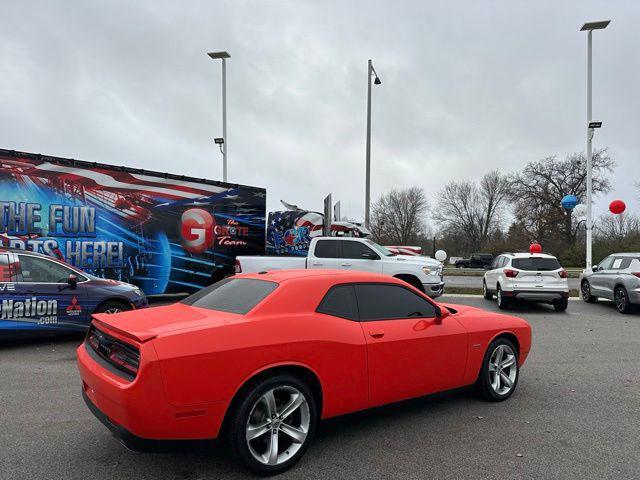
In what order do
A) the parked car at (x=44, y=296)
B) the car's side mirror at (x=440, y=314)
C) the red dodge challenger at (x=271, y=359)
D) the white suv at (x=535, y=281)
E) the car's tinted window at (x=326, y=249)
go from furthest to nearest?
A: 1. the car's tinted window at (x=326, y=249)
2. the white suv at (x=535, y=281)
3. the parked car at (x=44, y=296)
4. the car's side mirror at (x=440, y=314)
5. the red dodge challenger at (x=271, y=359)

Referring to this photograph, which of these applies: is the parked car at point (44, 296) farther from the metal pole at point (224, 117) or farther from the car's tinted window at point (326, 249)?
the metal pole at point (224, 117)

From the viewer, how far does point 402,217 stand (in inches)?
3250

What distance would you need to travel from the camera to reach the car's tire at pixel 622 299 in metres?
11.9

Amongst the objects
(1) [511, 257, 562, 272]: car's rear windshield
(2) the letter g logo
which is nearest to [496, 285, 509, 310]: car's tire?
(1) [511, 257, 562, 272]: car's rear windshield

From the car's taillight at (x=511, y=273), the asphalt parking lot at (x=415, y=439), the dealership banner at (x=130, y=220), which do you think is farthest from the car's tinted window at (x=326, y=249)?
the asphalt parking lot at (x=415, y=439)

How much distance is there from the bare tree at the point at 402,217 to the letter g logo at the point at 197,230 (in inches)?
2636

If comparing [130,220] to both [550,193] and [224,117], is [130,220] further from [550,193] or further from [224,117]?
[550,193]

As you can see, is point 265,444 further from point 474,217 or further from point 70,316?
point 474,217

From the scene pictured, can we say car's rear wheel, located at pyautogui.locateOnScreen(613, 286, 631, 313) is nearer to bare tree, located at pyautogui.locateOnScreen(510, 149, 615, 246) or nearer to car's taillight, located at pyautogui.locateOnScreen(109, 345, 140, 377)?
car's taillight, located at pyautogui.locateOnScreen(109, 345, 140, 377)

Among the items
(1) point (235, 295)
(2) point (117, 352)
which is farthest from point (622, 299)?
(2) point (117, 352)

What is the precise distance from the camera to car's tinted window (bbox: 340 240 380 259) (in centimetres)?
1229

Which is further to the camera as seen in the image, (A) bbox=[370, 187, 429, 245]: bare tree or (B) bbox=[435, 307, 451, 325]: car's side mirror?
(A) bbox=[370, 187, 429, 245]: bare tree

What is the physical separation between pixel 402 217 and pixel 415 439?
263ft

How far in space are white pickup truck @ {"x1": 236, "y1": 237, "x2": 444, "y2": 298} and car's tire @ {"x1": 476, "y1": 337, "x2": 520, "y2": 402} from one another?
6807mm
